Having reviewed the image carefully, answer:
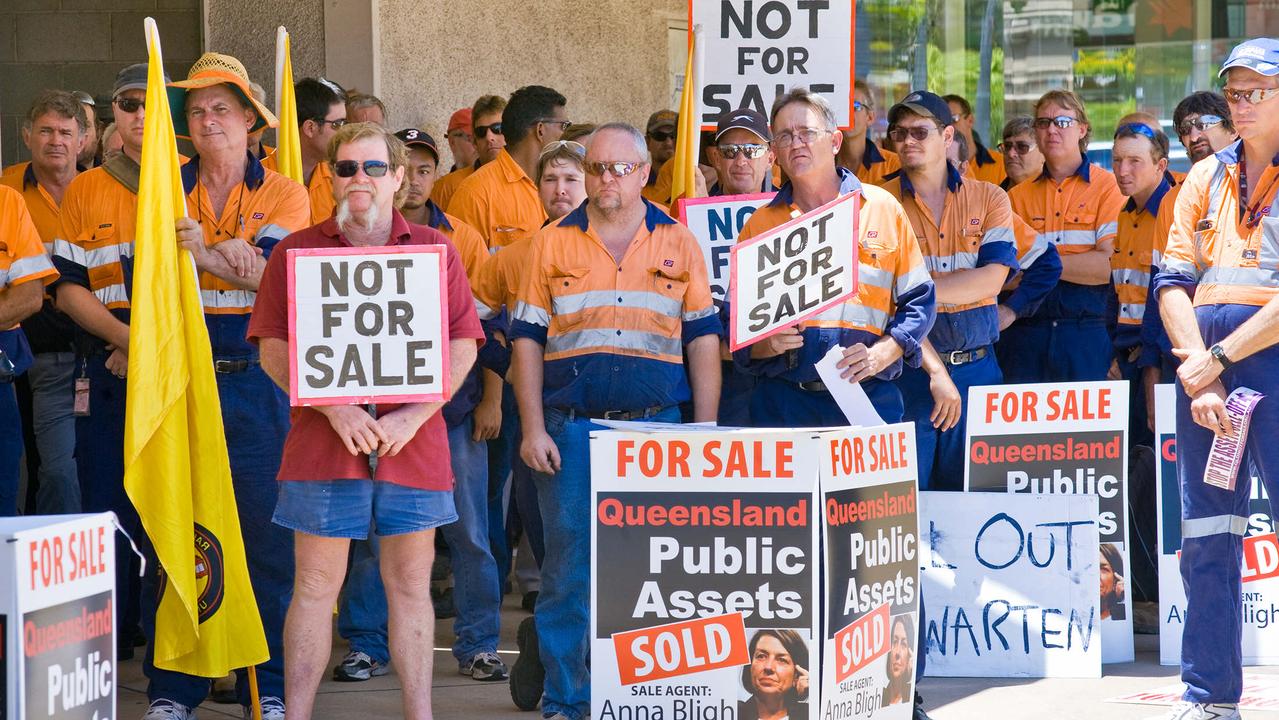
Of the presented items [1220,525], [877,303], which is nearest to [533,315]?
[877,303]

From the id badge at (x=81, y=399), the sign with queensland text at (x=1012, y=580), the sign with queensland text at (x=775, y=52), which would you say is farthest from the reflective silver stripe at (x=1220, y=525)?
the id badge at (x=81, y=399)

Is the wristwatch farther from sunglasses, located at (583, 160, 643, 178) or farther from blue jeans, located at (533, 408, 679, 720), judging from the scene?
sunglasses, located at (583, 160, 643, 178)

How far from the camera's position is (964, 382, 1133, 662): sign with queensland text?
699 cm

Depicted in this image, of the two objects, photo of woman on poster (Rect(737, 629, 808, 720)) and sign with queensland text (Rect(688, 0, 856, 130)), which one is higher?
sign with queensland text (Rect(688, 0, 856, 130))

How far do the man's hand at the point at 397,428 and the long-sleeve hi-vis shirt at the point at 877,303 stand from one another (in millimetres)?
1218

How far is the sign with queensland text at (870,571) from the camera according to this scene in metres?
5.36

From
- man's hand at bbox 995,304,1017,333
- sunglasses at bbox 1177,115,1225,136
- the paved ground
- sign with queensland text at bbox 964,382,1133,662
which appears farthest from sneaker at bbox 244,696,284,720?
sunglasses at bbox 1177,115,1225,136

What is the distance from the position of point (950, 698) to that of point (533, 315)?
2181 millimetres

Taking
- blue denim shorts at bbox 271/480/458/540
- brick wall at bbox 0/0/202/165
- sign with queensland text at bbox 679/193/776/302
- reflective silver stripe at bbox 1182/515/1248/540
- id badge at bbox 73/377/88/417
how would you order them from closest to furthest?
blue denim shorts at bbox 271/480/458/540 → reflective silver stripe at bbox 1182/515/1248/540 → id badge at bbox 73/377/88/417 → sign with queensland text at bbox 679/193/776/302 → brick wall at bbox 0/0/202/165

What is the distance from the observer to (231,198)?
601 cm

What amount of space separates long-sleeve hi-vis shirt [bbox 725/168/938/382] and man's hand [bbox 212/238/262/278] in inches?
66.5

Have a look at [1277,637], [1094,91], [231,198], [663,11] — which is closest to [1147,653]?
[1277,637]

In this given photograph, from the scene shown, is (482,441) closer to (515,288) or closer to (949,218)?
(515,288)

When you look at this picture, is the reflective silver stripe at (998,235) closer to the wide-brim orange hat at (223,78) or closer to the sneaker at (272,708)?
the wide-brim orange hat at (223,78)
